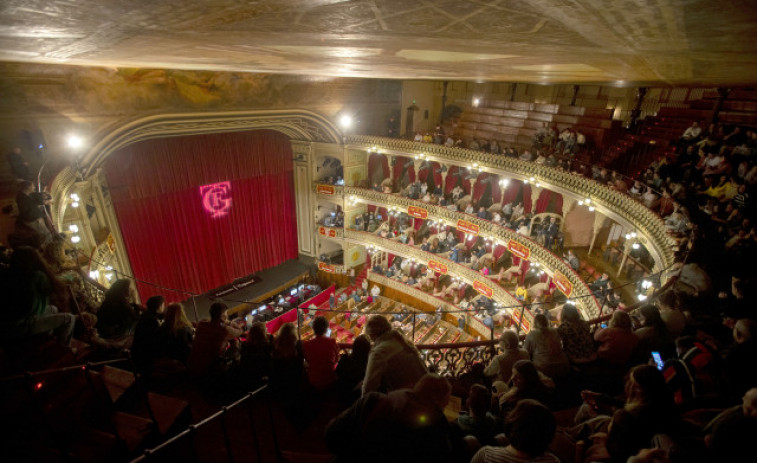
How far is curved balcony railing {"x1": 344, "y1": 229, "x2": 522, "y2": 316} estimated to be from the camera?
14670 millimetres

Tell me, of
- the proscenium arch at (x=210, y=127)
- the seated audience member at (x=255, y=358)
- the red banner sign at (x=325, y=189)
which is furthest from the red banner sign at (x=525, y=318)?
the seated audience member at (x=255, y=358)

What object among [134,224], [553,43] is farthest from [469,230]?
[553,43]

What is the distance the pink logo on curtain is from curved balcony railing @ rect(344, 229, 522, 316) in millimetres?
5935

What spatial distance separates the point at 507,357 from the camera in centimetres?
455

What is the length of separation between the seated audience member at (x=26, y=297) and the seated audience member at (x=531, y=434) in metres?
4.62

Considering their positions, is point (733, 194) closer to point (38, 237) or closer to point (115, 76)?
point (38, 237)

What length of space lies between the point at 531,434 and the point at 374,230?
16.9 meters

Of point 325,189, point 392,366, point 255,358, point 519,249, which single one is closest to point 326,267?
point 325,189

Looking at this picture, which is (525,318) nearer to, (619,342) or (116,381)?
(619,342)

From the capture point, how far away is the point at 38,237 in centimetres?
611

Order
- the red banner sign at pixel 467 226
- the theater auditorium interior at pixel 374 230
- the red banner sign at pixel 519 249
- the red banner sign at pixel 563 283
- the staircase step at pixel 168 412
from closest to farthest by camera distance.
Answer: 1. the theater auditorium interior at pixel 374 230
2. the staircase step at pixel 168 412
3. the red banner sign at pixel 563 283
4. the red banner sign at pixel 519 249
5. the red banner sign at pixel 467 226

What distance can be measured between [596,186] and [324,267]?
13188 mm

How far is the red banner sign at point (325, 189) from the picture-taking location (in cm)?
1816

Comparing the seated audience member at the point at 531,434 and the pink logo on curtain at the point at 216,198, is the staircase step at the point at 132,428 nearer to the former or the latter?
the seated audience member at the point at 531,434
